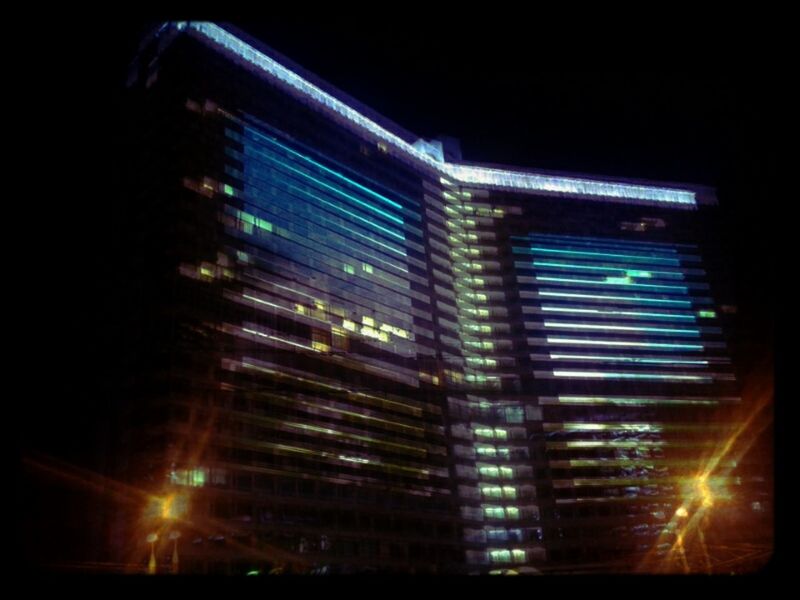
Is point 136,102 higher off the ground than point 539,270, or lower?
higher

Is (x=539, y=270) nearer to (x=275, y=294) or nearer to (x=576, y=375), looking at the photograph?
(x=576, y=375)

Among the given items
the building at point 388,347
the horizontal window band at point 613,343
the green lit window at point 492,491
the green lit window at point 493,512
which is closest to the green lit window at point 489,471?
the building at point 388,347

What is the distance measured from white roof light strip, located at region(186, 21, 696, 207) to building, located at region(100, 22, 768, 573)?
1.30 ft

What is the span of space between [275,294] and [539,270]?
3442 centimetres

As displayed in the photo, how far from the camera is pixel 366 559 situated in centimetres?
4906

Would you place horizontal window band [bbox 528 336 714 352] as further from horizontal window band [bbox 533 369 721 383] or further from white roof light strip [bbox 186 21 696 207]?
white roof light strip [bbox 186 21 696 207]

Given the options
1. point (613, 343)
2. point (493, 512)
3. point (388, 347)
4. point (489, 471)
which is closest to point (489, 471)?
point (489, 471)

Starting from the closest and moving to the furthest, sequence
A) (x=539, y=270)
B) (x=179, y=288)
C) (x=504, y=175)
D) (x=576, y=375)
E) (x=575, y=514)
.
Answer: (x=179, y=288) < (x=575, y=514) < (x=576, y=375) < (x=539, y=270) < (x=504, y=175)

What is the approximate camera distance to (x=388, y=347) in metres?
63.4

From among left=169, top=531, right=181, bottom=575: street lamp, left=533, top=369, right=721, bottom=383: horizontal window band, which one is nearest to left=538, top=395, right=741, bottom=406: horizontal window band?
left=533, top=369, right=721, bottom=383: horizontal window band

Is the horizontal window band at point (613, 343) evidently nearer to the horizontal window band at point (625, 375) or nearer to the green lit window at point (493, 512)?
the horizontal window band at point (625, 375)

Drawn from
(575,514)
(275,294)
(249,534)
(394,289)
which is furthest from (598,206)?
(249,534)

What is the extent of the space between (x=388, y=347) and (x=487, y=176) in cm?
3172

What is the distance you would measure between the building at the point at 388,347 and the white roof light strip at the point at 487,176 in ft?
1.30
